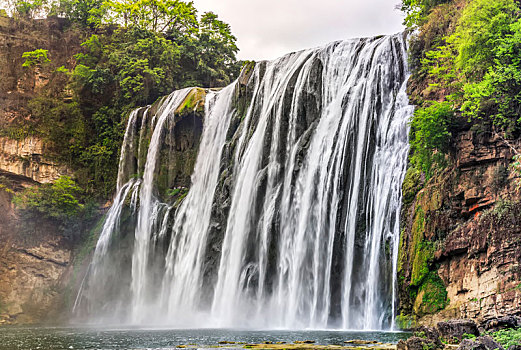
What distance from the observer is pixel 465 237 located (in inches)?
604

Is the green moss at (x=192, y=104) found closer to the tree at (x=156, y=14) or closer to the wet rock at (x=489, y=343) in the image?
the tree at (x=156, y=14)

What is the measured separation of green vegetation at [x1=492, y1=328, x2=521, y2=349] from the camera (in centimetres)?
870

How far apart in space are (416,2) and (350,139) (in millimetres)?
7157

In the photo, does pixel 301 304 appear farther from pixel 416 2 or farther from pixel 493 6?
pixel 416 2

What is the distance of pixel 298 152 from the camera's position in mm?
22719

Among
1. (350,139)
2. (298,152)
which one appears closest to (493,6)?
(350,139)

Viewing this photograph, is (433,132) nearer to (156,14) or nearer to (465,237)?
(465,237)

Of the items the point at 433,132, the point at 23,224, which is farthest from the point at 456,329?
the point at 23,224

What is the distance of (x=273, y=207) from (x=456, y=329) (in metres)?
13.0

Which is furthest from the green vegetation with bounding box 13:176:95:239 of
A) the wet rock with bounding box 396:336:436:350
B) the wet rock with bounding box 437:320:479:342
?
the wet rock with bounding box 396:336:436:350

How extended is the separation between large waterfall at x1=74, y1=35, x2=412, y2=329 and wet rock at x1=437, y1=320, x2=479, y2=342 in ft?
22.6

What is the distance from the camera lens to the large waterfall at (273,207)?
61.6ft

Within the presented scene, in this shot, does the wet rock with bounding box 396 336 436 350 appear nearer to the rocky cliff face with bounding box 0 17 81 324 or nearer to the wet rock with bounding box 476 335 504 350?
the wet rock with bounding box 476 335 504 350

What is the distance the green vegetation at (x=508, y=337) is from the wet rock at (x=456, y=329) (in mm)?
409
